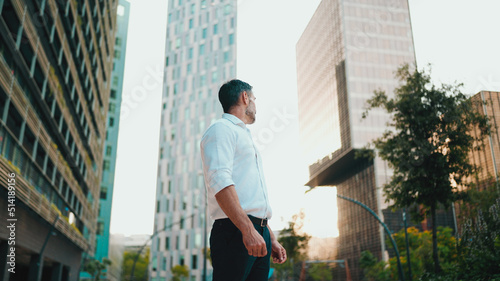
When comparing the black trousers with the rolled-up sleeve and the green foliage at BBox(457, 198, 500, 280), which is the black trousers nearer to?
the rolled-up sleeve

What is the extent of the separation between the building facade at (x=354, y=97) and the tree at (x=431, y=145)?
154 ft

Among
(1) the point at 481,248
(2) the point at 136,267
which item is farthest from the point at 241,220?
(2) the point at 136,267

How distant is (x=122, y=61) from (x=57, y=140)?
64.5 meters

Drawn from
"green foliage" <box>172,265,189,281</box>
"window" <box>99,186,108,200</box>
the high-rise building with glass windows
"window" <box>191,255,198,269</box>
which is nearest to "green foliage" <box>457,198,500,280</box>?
the high-rise building with glass windows

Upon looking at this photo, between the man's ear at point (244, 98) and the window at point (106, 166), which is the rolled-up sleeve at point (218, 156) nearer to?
the man's ear at point (244, 98)

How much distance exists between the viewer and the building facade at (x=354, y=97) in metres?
69.7

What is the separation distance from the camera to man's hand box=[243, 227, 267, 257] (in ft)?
7.78

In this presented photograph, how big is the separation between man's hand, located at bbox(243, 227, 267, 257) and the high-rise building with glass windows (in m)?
70.6

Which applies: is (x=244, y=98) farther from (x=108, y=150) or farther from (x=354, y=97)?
(x=108, y=150)

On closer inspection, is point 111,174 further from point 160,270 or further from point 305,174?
point 305,174

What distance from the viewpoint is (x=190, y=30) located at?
293ft

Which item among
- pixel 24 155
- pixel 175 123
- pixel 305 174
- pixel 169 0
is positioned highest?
pixel 169 0

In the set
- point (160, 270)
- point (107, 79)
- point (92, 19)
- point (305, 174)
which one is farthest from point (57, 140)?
point (305, 174)

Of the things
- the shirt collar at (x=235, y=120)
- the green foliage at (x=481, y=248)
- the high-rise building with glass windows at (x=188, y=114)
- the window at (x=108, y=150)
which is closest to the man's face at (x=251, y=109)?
the shirt collar at (x=235, y=120)
